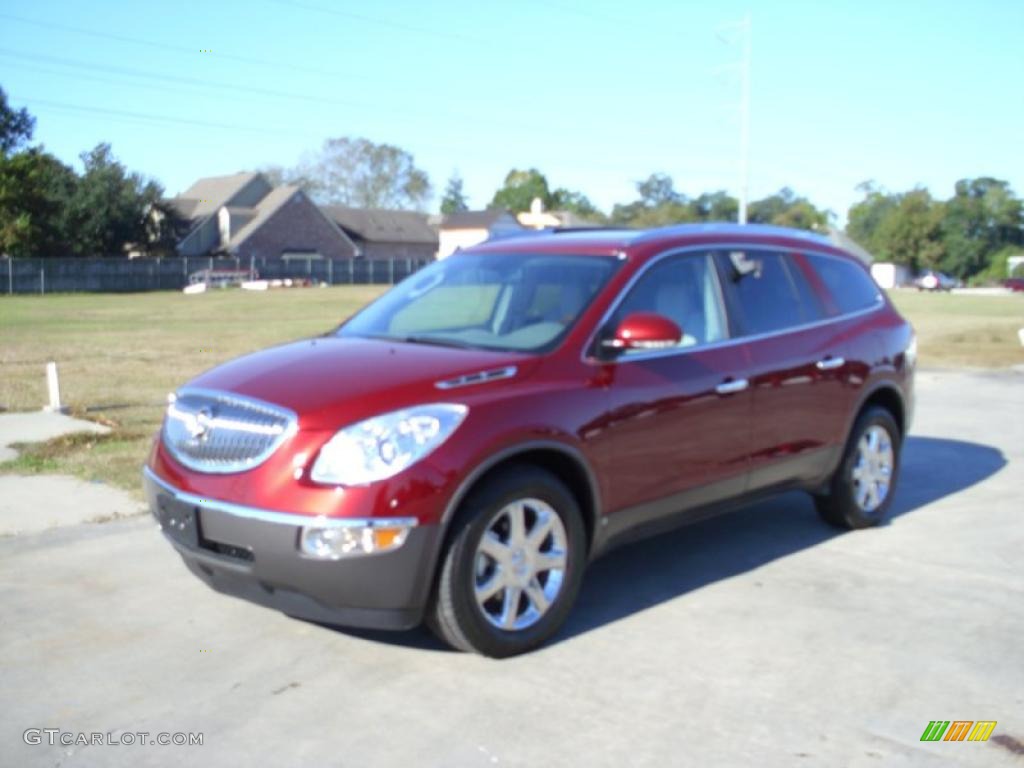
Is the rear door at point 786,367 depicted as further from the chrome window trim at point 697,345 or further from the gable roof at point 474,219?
the gable roof at point 474,219

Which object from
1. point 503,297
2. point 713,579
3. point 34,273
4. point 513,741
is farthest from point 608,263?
point 34,273

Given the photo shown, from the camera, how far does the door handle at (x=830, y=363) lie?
6.47 metres

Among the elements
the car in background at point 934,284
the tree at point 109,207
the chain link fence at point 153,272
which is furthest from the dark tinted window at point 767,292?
the car in background at point 934,284

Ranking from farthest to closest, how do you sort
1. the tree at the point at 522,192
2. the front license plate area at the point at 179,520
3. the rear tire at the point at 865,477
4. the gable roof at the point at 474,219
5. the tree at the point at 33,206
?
the tree at the point at 522,192 < the gable roof at the point at 474,219 < the tree at the point at 33,206 < the rear tire at the point at 865,477 < the front license plate area at the point at 179,520

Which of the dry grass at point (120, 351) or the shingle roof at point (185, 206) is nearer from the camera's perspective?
the dry grass at point (120, 351)

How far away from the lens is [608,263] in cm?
559

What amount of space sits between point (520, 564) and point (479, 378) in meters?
0.81

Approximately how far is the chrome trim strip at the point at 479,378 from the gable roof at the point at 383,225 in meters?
83.3

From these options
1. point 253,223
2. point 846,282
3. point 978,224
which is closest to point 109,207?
point 253,223

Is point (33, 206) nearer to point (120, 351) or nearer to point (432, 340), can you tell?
point (120, 351)

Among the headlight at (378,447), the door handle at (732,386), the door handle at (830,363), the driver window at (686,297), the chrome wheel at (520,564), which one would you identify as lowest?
the chrome wheel at (520,564)

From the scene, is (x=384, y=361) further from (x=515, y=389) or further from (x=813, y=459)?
(x=813, y=459)

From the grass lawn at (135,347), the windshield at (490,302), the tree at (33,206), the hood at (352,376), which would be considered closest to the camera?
the hood at (352,376)

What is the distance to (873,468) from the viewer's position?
23.3 feet
